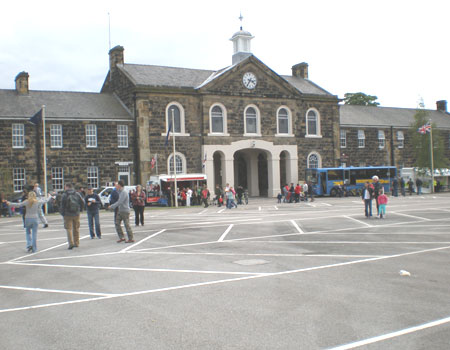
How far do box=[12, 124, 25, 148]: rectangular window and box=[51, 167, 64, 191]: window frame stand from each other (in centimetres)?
286

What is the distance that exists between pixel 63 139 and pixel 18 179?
4.33 metres

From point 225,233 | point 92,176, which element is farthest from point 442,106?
point 225,233

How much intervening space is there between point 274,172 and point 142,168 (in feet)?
41.0

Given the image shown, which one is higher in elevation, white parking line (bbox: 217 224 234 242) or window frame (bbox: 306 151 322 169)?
window frame (bbox: 306 151 322 169)

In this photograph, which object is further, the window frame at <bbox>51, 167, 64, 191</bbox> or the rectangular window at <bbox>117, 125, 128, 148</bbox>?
the rectangular window at <bbox>117, 125, 128, 148</bbox>

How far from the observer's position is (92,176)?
37.8m

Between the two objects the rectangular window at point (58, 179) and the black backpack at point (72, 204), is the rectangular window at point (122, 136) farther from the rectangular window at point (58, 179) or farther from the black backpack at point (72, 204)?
the black backpack at point (72, 204)

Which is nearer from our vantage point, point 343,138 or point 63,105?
point 63,105

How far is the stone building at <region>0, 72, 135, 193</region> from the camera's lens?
35469 mm

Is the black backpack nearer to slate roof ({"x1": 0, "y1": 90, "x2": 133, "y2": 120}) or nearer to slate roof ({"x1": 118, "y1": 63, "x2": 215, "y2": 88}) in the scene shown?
slate roof ({"x1": 0, "y1": 90, "x2": 133, "y2": 120})

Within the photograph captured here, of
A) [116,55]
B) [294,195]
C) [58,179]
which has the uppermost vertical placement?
[116,55]

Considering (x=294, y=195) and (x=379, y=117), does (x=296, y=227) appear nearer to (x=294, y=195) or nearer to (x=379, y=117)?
(x=294, y=195)

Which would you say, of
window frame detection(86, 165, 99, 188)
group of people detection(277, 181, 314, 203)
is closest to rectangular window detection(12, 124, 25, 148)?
window frame detection(86, 165, 99, 188)

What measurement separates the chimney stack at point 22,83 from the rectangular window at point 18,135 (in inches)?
163
